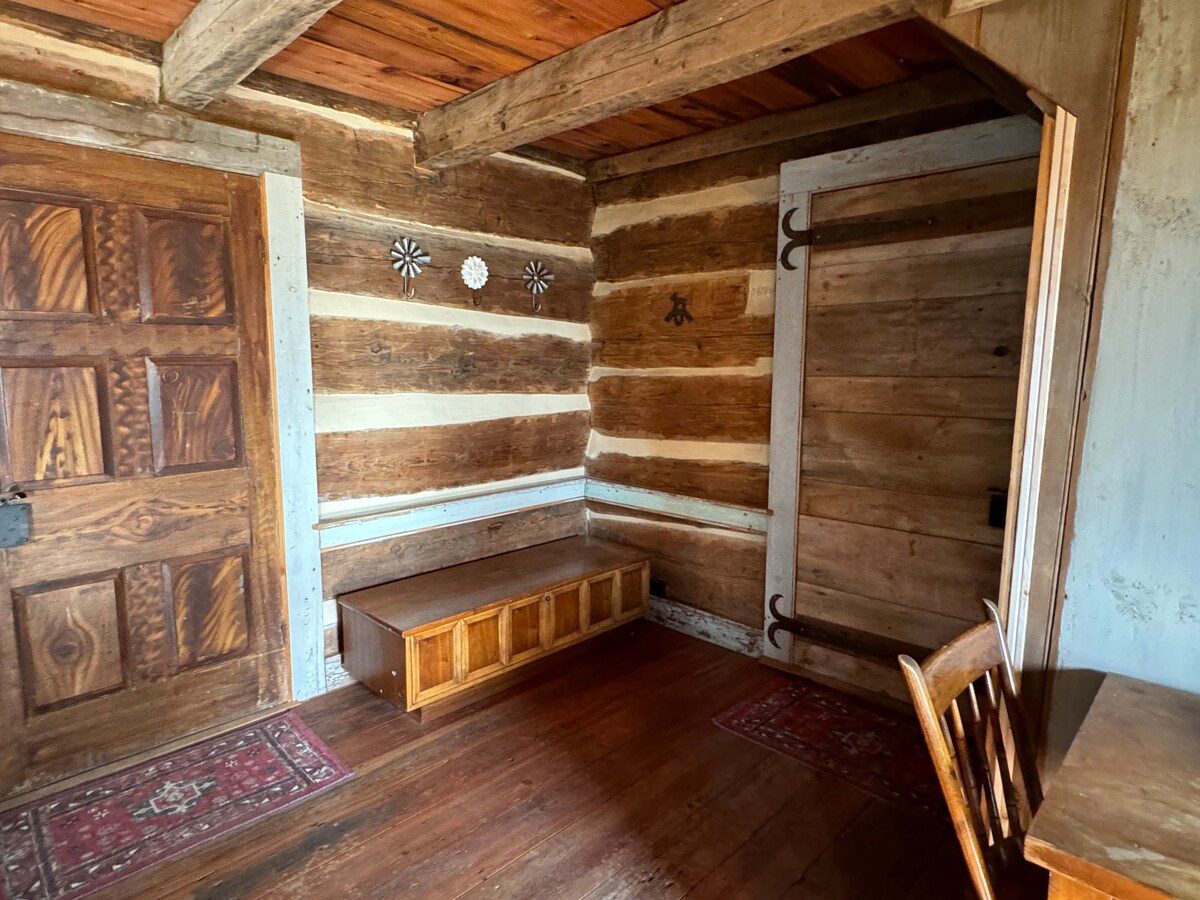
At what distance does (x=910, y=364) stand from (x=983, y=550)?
2.53 ft

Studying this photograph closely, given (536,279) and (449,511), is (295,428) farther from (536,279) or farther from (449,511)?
(536,279)

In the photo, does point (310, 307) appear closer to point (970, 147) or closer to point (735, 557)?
point (735, 557)

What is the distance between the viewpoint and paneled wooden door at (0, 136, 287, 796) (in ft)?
7.09

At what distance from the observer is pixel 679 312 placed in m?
3.47

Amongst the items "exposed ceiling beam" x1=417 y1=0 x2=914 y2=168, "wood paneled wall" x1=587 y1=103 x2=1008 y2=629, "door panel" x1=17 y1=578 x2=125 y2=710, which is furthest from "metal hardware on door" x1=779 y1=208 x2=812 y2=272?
"door panel" x1=17 y1=578 x2=125 y2=710

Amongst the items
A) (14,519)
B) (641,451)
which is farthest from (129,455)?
(641,451)

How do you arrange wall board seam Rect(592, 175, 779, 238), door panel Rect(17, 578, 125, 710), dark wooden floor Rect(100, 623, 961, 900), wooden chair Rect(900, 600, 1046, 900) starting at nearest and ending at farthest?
wooden chair Rect(900, 600, 1046, 900) → dark wooden floor Rect(100, 623, 961, 900) → door panel Rect(17, 578, 125, 710) → wall board seam Rect(592, 175, 779, 238)

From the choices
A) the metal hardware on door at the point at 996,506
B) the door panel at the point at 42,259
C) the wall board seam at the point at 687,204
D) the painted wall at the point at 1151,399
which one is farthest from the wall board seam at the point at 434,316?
the painted wall at the point at 1151,399

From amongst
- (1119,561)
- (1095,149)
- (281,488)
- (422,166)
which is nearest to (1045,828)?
(1119,561)

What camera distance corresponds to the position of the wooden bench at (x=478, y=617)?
2.68 m

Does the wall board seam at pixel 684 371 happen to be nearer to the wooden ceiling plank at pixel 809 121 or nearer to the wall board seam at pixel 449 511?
the wall board seam at pixel 449 511

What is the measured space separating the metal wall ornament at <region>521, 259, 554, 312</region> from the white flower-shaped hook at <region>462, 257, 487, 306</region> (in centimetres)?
28

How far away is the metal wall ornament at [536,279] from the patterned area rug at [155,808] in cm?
231

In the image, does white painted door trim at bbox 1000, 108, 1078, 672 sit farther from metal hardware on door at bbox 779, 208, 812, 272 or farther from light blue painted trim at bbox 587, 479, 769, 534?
light blue painted trim at bbox 587, 479, 769, 534
